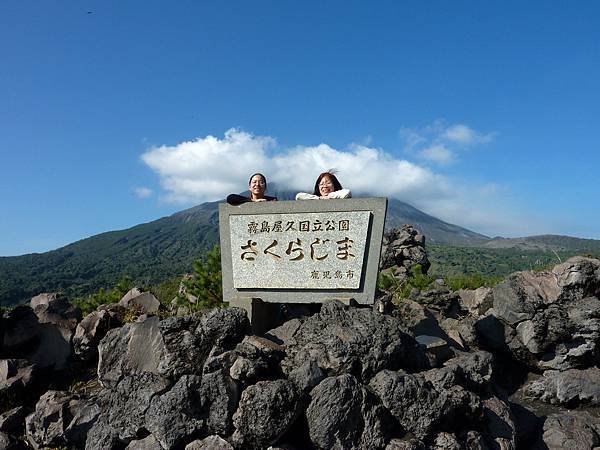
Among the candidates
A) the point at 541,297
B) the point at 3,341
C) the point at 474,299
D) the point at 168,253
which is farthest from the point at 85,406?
the point at 168,253

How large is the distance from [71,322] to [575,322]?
8.88 meters

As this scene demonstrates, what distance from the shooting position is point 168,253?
646 ft

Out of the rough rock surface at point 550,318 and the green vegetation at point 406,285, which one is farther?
the green vegetation at point 406,285

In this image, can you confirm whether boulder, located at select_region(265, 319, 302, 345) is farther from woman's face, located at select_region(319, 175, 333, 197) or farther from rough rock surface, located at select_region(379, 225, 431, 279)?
rough rock surface, located at select_region(379, 225, 431, 279)

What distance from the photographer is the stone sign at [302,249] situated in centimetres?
734

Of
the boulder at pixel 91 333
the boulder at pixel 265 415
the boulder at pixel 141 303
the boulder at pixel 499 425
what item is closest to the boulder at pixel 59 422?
the boulder at pixel 91 333

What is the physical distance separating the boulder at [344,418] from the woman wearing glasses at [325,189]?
3.30 meters

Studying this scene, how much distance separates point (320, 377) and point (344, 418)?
0.60 m

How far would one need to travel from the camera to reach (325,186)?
7949 millimetres

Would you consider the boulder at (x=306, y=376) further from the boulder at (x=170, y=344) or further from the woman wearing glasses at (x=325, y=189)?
the woman wearing glasses at (x=325, y=189)

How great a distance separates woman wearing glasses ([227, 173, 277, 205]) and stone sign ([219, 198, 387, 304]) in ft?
0.36

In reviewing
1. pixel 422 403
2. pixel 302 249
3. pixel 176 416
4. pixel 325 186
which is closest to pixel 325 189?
pixel 325 186

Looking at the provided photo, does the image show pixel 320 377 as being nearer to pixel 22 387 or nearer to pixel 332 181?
pixel 332 181

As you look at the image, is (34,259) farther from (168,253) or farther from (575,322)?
(575,322)
